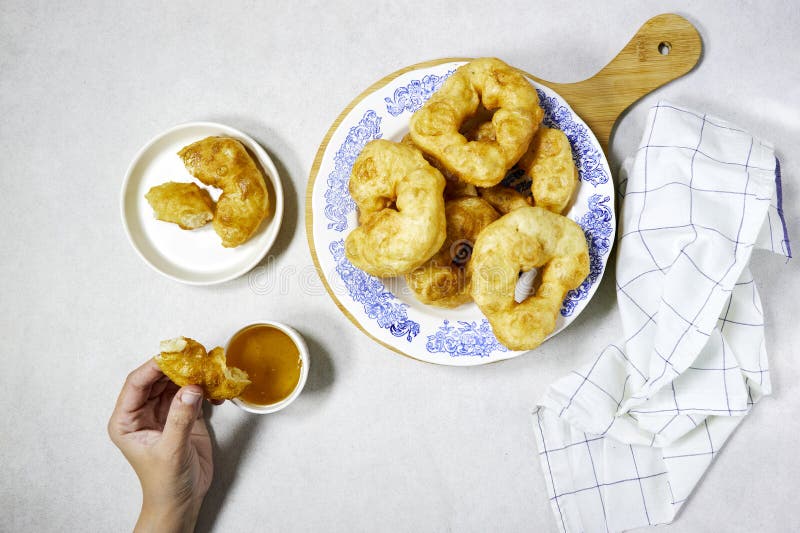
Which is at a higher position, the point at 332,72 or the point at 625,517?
the point at 332,72

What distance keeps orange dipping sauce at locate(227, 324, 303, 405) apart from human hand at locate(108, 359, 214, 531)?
0.27m

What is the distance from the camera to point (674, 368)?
2.29 meters

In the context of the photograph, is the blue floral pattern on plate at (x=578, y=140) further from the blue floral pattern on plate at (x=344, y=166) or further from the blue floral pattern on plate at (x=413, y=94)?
the blue floral pattern on plate at (x=344, y=166)

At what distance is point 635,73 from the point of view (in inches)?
97.9

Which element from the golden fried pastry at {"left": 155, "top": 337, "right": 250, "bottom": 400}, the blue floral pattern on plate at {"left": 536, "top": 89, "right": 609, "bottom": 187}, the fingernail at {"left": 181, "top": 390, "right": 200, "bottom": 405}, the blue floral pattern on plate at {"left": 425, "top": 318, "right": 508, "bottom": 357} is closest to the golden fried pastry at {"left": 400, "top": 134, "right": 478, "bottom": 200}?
the blue floral pattern on plate at {"left": 536, "top": 89, "right": 609, "bottom": 187}

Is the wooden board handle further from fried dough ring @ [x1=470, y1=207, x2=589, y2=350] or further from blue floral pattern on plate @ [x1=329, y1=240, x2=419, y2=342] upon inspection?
blue floral pattern on plate @ [x1=329, y1=240, x2=419, y2=342]

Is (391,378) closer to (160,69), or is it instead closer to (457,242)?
(457,242)

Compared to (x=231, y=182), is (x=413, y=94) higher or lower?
higher

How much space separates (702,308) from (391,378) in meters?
1.40

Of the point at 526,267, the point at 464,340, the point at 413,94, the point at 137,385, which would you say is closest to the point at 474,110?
the point at 413,94

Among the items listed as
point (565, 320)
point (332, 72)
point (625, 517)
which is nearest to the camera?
point (565, 320)

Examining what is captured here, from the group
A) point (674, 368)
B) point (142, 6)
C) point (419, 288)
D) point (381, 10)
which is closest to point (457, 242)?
point (419, 288)

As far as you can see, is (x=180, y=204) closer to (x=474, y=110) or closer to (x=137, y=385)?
(x=137, y=385)

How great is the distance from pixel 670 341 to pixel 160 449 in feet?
7.19
